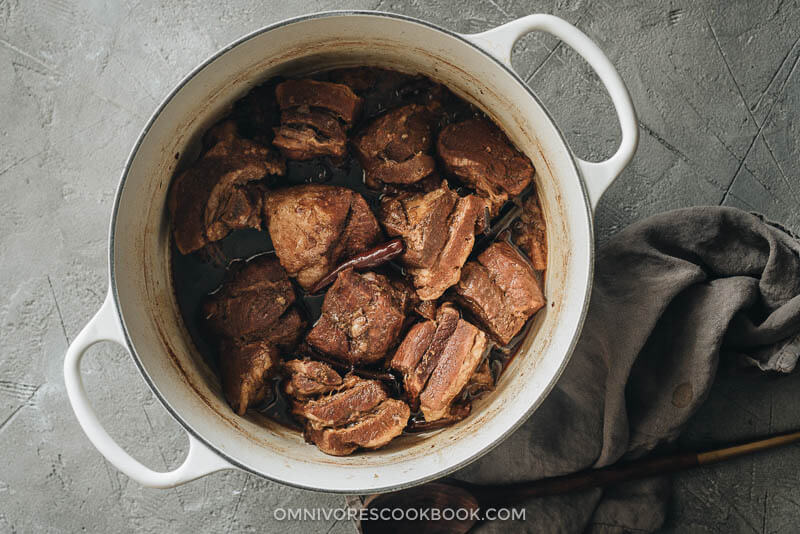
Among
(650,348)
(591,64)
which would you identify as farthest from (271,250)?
(650,348)

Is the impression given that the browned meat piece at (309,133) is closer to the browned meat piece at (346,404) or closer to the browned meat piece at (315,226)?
the browned meat piece at (315,226)

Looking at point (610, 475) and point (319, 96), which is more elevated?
point (319, 96)

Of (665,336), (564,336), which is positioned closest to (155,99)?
(564,336)

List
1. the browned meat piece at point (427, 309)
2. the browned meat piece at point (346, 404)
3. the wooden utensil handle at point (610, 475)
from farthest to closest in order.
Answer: the wooden utensil handle at point (610, 475) < the browned meat piece at point (427, 309) < the browned meat piece at point (346, 404)

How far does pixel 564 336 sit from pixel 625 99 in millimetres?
670

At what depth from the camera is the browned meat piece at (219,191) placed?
1.87 meters

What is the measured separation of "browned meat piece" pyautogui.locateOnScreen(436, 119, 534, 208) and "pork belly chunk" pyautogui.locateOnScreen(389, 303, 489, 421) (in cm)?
41

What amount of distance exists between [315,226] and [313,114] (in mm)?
358

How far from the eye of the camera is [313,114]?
6.23 ft

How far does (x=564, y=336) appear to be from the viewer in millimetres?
1758

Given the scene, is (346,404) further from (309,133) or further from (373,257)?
(309,133)

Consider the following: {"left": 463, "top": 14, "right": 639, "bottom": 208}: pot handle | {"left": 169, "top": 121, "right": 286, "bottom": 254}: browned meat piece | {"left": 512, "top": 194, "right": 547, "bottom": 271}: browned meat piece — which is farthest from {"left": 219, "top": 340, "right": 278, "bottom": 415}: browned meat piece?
{"left": 463, "top": 14, "right": 639, "bottom": 208}: pot handle

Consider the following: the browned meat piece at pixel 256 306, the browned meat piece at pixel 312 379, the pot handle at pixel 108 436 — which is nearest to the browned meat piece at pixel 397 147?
the browned meat piece at pixel 256 306

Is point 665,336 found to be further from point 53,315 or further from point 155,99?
point 53,315
